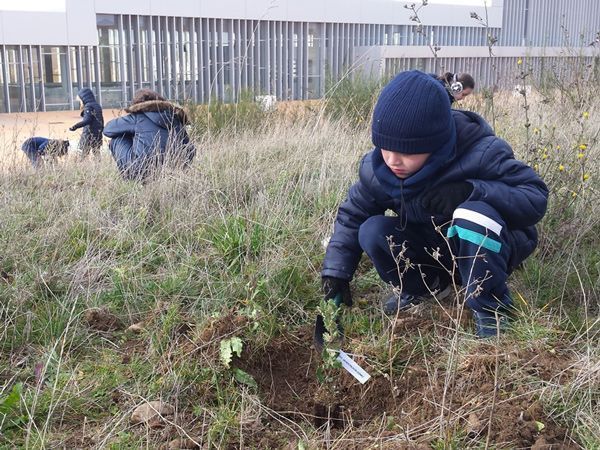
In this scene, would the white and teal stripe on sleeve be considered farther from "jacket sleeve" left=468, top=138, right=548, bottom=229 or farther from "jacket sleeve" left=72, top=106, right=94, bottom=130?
"jacket sleeve" left=72, top=106, right=94, bottom=130

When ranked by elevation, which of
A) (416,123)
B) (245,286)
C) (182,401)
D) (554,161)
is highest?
(416,123)

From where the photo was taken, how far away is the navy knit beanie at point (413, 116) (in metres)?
2.34

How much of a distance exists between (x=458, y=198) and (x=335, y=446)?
1002 mm

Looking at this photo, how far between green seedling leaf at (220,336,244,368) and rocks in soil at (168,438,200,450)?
1.16 feet

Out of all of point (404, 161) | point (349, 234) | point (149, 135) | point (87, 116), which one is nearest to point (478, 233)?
point (404, 161)

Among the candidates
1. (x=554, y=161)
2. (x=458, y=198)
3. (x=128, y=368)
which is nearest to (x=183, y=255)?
(x=128, y=368)

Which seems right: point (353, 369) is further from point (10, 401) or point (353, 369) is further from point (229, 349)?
point (10, 401)

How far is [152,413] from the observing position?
216cm

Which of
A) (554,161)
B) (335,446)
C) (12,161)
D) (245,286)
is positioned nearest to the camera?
(335,446)

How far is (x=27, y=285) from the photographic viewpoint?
293 centimetres

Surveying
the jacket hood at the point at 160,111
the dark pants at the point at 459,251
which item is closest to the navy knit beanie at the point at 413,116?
the dark pants at the point at 459,251

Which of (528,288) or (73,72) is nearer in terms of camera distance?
(528,288)

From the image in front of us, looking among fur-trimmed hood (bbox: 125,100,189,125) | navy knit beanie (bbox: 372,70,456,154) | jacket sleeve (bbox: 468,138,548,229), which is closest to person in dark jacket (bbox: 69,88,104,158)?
fur-trimmed hood (bbox: 125,100,189,125)

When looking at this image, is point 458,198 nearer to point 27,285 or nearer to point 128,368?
point 128,368
